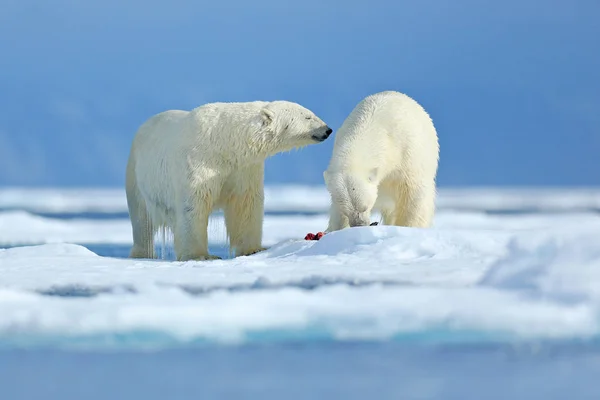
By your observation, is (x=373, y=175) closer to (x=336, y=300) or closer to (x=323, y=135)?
(x=323, y=135)

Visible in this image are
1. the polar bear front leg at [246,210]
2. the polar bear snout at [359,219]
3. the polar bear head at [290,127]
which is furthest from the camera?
the polar bear front leg at [246,210]

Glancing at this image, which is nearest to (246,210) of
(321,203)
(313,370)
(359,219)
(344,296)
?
(359,219)

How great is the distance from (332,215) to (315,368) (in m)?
3.51

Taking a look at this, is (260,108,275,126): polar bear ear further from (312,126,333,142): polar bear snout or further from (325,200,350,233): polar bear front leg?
(325,200,350,233): polar bear front leg

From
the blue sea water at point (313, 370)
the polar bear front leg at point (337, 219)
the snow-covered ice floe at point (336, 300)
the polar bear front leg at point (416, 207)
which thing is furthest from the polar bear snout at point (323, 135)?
the blue sea water at point (313, 370)

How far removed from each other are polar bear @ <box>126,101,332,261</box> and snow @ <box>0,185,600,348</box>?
905 mm

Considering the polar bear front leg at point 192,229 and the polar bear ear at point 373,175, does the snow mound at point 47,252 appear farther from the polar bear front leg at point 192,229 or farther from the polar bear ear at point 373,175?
the polar bear ear at point 373,175

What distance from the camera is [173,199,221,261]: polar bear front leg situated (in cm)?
670

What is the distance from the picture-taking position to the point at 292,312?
3873mm

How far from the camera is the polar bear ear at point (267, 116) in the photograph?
22.3ft

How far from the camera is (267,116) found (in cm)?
681

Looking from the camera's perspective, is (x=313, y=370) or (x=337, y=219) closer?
(x=313, y=370)

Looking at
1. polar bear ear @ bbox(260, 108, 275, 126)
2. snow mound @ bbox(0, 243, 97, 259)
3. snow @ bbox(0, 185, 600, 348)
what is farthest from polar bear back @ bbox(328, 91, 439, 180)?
snow mound @ bbox(0, 243, 97, 259)

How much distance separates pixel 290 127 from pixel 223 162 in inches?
23.5
